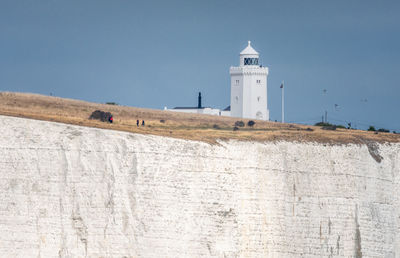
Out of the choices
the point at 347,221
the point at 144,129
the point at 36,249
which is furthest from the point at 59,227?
the point at 347,221

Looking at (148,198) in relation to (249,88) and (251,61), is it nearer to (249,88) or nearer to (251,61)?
(249,88)

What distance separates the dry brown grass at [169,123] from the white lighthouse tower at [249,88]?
1100 inches

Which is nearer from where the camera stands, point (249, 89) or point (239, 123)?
point (239, 123)

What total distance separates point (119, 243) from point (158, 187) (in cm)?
439

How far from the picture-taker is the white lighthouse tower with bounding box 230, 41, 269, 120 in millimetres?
123125

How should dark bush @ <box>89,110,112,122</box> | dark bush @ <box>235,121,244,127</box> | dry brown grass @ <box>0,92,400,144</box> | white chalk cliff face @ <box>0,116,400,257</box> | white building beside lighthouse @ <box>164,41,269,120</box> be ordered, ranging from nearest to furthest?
white chalk cliff face @ <box>0,116,400,257</box>, dry brown grass @ <box>0,92,400,144</box>, dark bush @ <box>89,110,112,122</box>, dark bush @ <box>235,121,244,127</box>, white building beside lighthouse @ <box>164,41,269,120</box>

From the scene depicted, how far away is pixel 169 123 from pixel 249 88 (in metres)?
39.1

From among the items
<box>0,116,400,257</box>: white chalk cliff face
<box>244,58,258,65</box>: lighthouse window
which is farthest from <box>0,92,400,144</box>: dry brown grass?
<box>244,58,258,65</box>: lighthouse window

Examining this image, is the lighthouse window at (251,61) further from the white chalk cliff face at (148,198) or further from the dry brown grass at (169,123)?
the white chalk cliff face at (148,198)

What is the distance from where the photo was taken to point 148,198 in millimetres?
67938

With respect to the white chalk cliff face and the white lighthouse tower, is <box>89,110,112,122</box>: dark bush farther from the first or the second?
the white lighthouse tower

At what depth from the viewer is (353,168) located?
262 ft

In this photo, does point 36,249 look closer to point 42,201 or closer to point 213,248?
point 42,201

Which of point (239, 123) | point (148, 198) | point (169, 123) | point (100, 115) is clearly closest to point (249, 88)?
point (239, 123)
